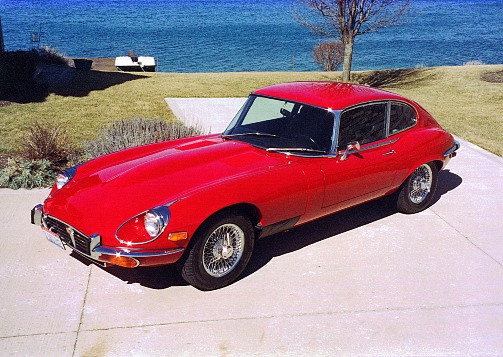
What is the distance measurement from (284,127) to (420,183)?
193 cm

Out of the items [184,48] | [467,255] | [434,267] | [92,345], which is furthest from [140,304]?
[184,48]

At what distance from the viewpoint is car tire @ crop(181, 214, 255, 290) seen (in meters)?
4.26

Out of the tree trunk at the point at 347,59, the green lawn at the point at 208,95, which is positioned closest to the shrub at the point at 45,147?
the green lawn at the point at 208,95

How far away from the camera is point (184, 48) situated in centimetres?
5078

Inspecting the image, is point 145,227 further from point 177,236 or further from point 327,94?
point 327,94

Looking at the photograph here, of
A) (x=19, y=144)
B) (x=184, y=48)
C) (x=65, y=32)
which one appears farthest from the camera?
(x=65, y=32)

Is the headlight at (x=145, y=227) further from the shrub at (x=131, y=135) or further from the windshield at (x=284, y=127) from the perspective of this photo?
the shrub at (x=131, y=135)

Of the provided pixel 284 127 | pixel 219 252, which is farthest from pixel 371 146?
pixel 219 252

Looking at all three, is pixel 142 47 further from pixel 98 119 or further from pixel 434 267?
pixel 434 267

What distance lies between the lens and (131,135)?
26.0 ft

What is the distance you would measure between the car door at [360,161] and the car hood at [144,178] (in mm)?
565

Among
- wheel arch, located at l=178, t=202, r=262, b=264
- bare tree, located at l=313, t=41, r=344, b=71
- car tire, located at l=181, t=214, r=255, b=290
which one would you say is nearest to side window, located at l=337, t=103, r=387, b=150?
wheel arch, located at l=178, t=202, r=262, b=264

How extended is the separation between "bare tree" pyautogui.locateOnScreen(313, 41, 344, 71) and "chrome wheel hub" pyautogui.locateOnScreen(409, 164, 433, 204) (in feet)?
65.4

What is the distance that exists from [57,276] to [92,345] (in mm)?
1079
